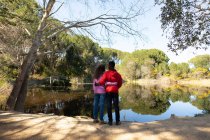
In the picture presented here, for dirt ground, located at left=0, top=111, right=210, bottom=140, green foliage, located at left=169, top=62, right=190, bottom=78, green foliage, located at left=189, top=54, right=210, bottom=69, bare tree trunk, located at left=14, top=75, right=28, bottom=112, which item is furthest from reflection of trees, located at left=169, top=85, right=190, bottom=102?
green foliage, located at left=189, top=54, right=210, bottom=69

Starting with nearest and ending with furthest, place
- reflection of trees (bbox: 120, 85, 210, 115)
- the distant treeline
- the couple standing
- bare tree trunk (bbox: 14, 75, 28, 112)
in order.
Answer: the couple standing, bare tree trunk (bbox: 14, 75, 28, 112), the distant treeline, reflection of trees (bbox: 120, 85, 210, 115)

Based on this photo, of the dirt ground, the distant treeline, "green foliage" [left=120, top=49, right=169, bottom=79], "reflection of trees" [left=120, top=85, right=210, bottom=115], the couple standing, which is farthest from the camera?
"green foliage" [left=120, top=49, right=169, bottom=79]

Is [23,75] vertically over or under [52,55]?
under

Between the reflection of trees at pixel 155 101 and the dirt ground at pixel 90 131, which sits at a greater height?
the dirt ground at pixel 90 131

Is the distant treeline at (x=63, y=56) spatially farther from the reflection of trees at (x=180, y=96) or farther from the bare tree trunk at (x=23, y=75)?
the reflection of trees at (x=180, y=96)

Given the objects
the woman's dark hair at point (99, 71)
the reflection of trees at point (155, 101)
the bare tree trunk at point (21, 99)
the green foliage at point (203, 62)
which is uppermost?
the green foliage at point (203, 62)

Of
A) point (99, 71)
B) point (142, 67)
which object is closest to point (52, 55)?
point (99, 71)

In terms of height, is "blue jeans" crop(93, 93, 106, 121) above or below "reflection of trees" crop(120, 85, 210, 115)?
above

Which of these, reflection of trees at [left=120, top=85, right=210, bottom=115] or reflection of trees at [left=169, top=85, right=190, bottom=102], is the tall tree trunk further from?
reflection of trees at [left=169, top=85, right=190, bottom=102]

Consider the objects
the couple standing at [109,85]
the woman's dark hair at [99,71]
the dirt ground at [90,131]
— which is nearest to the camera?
the dirt ground at [90,131]

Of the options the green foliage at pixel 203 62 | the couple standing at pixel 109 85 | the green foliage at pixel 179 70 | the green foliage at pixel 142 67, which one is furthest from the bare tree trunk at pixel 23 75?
the green foliage at pixel 203 62

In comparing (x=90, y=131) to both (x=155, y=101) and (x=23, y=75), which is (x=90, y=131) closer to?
(x=23, y=75)

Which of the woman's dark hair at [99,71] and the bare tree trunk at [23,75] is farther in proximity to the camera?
the bare tree trunk at [23,75]

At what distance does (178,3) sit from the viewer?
44.2 feet
